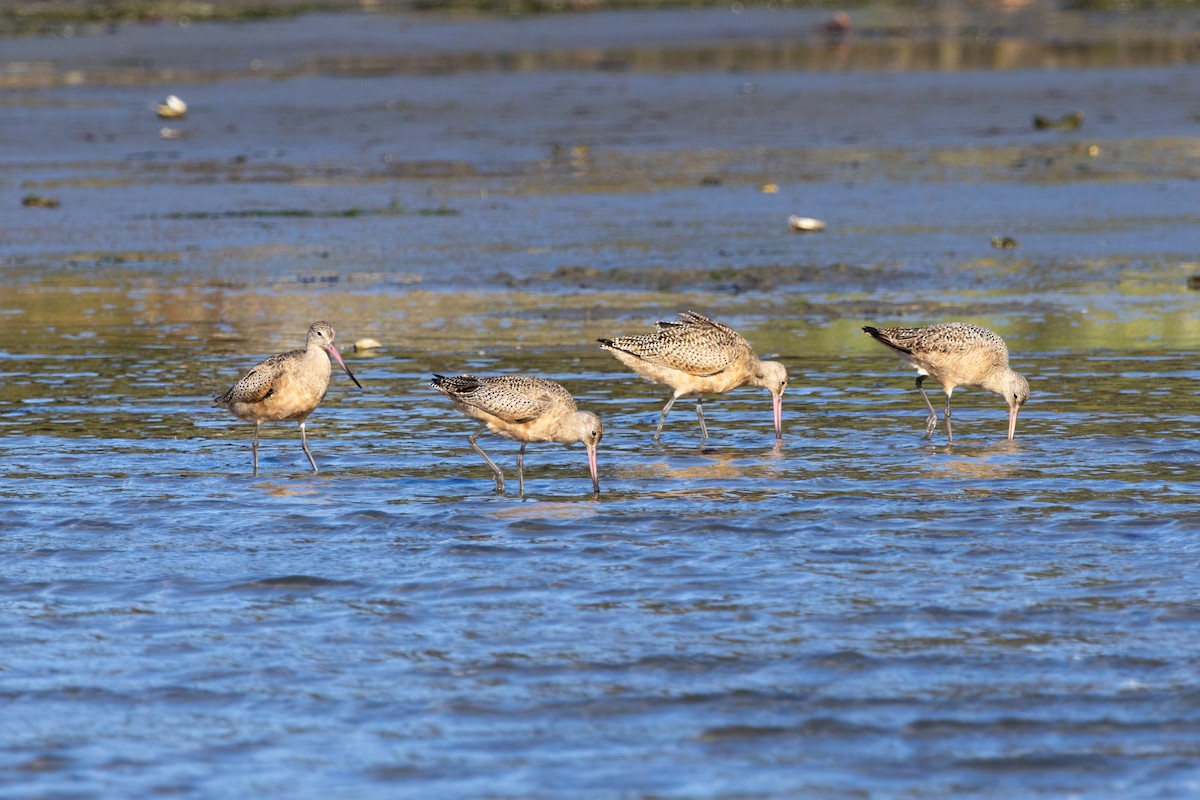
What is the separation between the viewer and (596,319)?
15.8 m

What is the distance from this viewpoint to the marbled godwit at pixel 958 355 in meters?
12.1

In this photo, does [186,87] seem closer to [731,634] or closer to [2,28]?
[2,28]

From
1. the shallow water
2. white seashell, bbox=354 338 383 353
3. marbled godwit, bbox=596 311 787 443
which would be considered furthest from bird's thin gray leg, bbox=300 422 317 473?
white seashell, bbox=354 338 383 353

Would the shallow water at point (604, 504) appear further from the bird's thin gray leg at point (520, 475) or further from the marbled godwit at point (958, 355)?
the marbled godwit at point (958, 355)

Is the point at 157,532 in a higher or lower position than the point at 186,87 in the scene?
lower

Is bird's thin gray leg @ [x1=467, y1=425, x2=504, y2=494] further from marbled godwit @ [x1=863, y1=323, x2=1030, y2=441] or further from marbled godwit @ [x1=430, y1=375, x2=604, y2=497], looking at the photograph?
marbled godwit @ [x1=863, y1=323, x2=1030, y2=441]

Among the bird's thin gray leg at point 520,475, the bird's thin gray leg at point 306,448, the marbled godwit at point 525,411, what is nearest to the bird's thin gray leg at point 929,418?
the marbled godwit at point 525,411

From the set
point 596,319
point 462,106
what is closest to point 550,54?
point 462,106

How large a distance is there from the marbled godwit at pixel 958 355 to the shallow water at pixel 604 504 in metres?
0.32

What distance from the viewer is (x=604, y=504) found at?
9969 mm

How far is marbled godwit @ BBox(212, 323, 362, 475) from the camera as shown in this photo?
11.2 metres

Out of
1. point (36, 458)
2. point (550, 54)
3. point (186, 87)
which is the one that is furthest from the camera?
point (550, 54)

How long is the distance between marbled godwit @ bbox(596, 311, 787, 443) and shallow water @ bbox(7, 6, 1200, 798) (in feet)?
1.14

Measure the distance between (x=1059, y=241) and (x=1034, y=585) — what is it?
11617 mm
